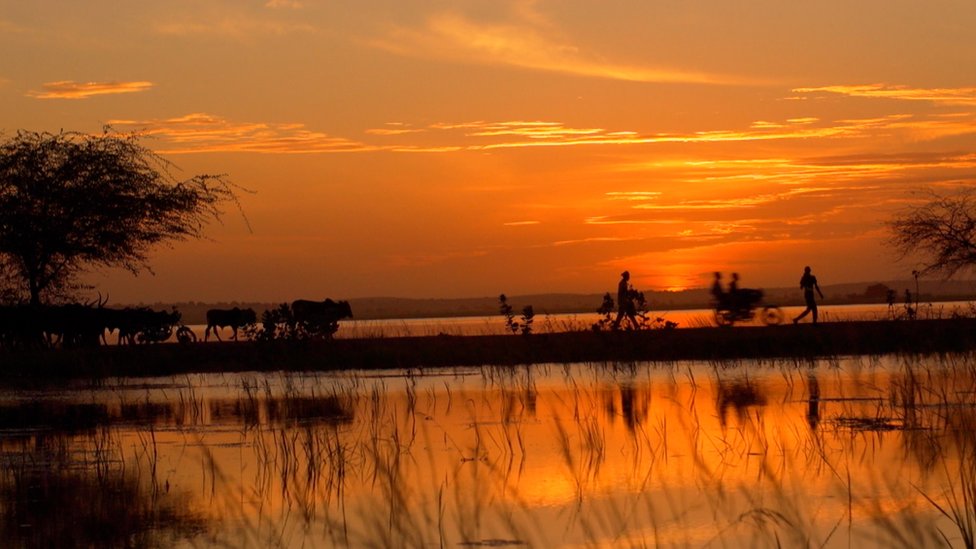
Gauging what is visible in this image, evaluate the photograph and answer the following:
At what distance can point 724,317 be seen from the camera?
3716 cm

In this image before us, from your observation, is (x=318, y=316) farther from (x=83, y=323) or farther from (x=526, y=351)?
(x=526, y=351)

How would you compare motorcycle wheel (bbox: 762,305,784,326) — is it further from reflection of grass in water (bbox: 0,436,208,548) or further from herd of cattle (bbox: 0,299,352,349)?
reflection of grass in water (bbox: 0,436,208,548)

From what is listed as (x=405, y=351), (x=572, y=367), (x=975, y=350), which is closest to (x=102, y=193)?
(x=405, y=351)

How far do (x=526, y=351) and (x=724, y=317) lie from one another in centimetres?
856

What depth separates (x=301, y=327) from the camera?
1463 inches

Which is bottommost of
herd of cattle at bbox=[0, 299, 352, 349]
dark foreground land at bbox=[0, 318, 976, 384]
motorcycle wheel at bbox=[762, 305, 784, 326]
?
dark foreground land at bbox=[0, 318, 976, 384]

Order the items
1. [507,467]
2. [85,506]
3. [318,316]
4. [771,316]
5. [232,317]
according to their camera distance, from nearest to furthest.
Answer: [85,506]
[507,467]
[771,316]
[318,316]
[232,317]

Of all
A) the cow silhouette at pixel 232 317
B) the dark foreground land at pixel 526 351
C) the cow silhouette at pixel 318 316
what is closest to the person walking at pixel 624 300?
the dark foreground land at pixel 526 351

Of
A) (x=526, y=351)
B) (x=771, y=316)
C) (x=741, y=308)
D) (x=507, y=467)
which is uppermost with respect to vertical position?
Answer: (x=741, y=308)

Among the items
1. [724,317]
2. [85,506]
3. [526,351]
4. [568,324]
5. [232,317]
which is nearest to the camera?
[85,506]

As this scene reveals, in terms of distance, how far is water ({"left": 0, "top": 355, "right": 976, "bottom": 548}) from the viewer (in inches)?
392

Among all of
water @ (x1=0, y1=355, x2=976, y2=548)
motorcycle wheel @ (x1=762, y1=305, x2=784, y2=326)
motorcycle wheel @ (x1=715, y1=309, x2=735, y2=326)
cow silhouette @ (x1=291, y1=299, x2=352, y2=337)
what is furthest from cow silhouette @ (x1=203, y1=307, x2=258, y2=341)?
water @ (x1=0, y1=355, x2=976, y2=548)

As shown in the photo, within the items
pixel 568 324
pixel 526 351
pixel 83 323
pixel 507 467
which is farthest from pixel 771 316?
pixel 507 467

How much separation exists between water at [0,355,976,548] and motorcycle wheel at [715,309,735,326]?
14.4 metres
